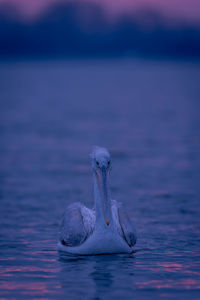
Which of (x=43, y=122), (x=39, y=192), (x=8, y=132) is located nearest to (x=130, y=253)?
(x=39, y=192)

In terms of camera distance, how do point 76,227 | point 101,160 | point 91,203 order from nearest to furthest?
point 101,160, point 76,227, point 91,203

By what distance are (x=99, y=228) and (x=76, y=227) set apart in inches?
15.5

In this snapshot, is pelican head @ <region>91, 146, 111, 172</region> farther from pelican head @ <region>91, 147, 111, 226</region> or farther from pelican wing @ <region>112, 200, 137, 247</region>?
pelican wing @ <region>112, 200, 137, 247</region>

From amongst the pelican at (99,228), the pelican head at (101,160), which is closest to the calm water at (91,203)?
the pelican at (99,228)

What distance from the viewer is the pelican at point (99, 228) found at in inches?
318

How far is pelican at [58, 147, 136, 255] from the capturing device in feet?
26.5

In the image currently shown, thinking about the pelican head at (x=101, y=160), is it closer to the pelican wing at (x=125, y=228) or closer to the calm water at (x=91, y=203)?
the pelican wing at (x=125, y=228)

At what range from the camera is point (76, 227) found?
27.4 ft

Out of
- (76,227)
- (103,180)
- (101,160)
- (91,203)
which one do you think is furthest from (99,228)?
(91,203)

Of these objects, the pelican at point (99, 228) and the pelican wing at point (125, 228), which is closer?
the pelican at point (99, 228)

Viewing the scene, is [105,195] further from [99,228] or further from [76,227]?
[76,227]

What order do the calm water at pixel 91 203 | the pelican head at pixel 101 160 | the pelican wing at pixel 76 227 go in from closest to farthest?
the calm water at pixel 91 203, the pelican head at pixel 101 160, the pelican wing at pixel 76 227

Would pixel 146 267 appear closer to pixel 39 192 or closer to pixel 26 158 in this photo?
pixel 39 192

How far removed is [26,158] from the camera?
1753 cm
